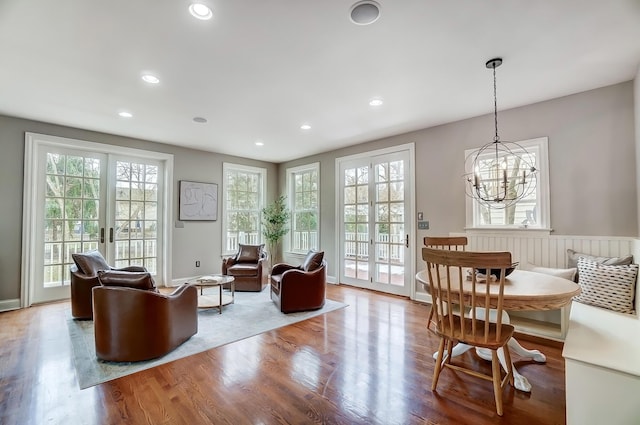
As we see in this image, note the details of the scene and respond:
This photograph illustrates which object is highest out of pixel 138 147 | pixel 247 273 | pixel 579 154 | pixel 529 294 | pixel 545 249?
pixel 138 147

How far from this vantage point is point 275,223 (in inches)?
254

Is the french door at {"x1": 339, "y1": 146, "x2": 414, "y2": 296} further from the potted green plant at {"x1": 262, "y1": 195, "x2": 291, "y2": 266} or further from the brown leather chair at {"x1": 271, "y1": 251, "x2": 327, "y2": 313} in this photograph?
the potted green plant at {"x1": 262, "y1": 195, "x2": 291, "y2": 266}

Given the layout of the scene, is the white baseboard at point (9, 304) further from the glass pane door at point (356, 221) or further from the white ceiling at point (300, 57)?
the glass pane door at point (356, 221)

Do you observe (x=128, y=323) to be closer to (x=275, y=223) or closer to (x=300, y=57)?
(x=300, y=57)

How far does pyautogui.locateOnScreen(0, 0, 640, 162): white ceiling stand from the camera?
199 cm

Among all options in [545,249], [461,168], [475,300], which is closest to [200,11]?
[475,300]

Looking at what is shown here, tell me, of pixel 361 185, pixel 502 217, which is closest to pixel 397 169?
pixel 361 185

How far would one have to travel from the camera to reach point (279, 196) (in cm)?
688

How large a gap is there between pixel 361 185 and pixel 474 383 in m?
3.60

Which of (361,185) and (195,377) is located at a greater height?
(361,185)

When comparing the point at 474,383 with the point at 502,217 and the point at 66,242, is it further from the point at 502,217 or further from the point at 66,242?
the point at 66,242

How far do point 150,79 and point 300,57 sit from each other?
154 cm

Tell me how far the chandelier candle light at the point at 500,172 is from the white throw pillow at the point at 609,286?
111 cm

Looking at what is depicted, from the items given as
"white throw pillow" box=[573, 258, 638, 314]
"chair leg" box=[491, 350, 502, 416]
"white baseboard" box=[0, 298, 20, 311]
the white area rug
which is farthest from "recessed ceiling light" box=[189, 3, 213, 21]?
"white baseboard" box=[0, 298, 20, 311]
